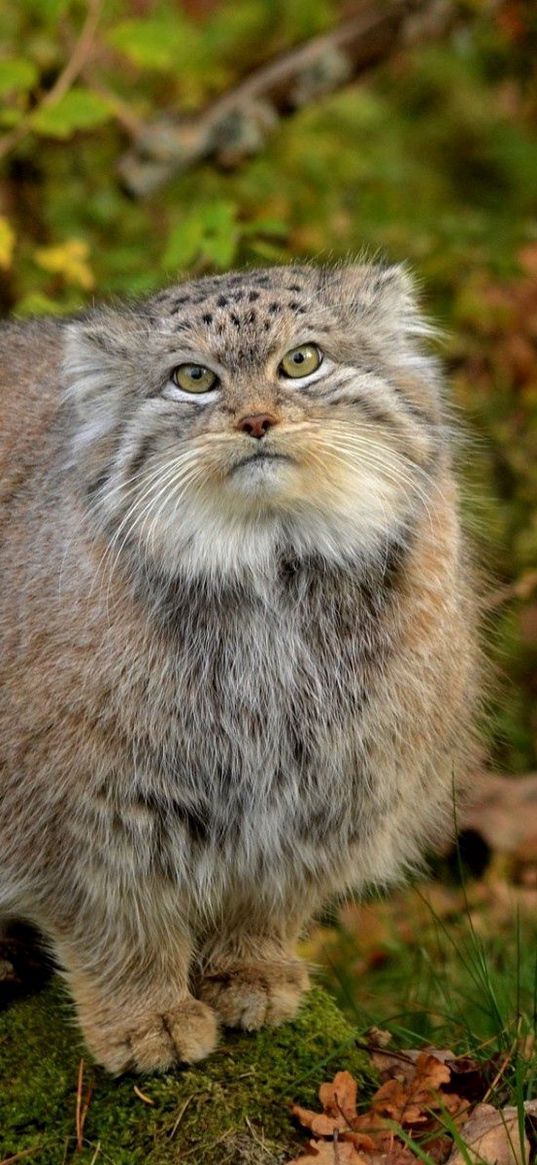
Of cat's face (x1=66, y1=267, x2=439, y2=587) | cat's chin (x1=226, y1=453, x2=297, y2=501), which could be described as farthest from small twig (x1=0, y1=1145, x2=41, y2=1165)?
cat's chin (x1=226, y1=453, x2=297, y2=501)

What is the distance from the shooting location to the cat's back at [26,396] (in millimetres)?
3830

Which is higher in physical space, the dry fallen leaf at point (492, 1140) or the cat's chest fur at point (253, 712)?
the cat's chest fur at point (253, 712)

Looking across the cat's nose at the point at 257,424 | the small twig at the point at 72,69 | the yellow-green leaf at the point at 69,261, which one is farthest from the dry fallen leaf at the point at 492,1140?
the small twig at the point at 72,69

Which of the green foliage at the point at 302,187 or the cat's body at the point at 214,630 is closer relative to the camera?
the cat's body at the point at 214,630

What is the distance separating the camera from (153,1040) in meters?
3.51

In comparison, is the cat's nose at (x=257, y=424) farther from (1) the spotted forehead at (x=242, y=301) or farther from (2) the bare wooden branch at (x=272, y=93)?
(2) the bare wooden branch at (x=272, y=93)

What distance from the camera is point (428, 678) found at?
358 cm

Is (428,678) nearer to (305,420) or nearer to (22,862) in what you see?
(305,420)

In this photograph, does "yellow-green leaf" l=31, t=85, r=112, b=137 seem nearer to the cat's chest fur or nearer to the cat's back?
the cat's back

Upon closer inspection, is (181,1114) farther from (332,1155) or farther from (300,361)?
(300,361)

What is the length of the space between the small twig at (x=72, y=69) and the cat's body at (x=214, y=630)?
2.58 meters

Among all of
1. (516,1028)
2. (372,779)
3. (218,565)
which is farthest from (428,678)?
(516,1028)

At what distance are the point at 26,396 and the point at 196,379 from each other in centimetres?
82

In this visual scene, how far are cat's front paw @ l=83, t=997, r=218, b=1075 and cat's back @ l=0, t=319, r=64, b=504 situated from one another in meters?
1.33
